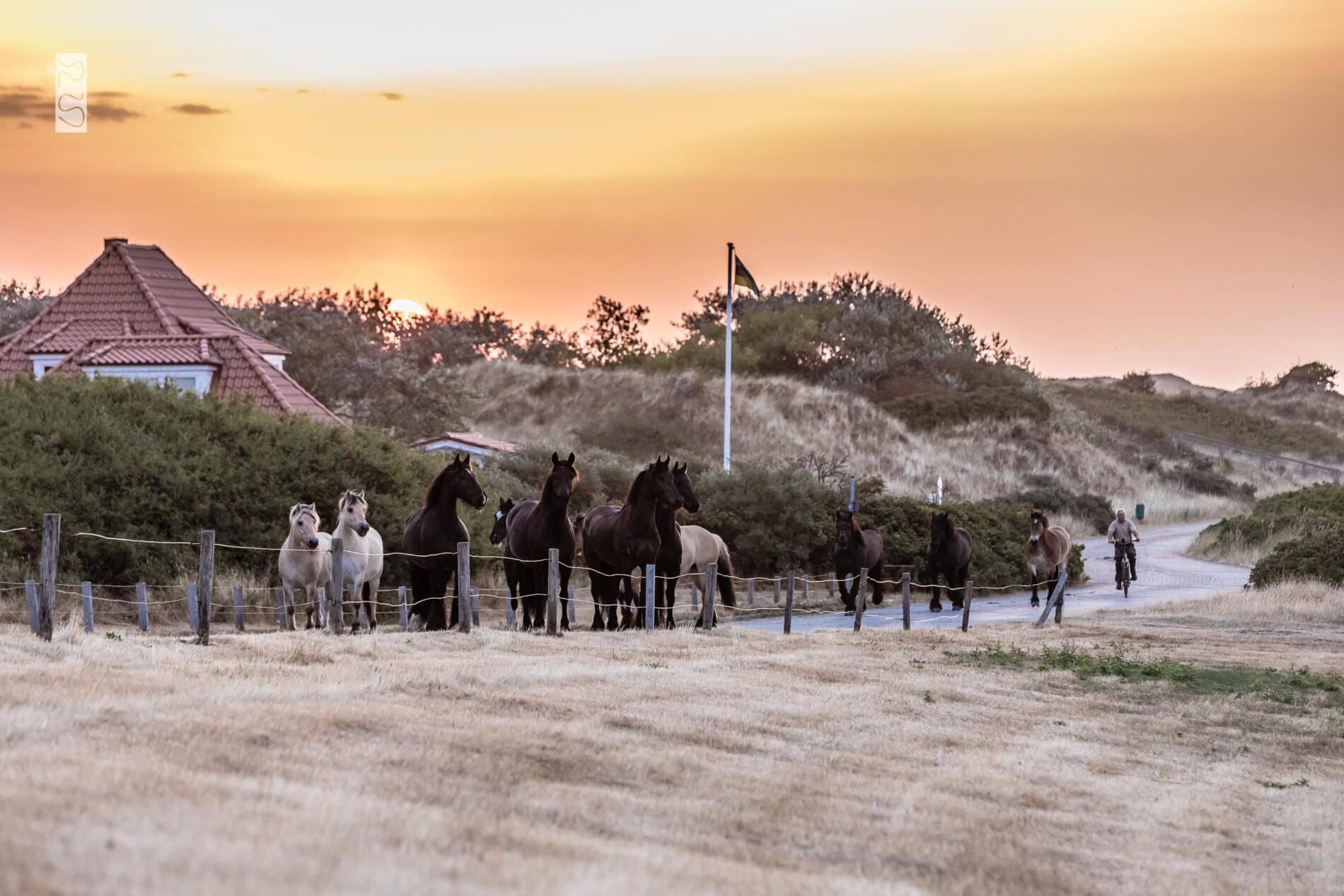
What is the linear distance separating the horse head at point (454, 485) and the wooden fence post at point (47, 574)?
7064 millimetres

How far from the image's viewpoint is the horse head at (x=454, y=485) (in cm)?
2317

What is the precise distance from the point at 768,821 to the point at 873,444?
6091 cm

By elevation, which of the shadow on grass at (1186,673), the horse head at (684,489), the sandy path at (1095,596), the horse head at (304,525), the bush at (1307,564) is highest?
the horse head at (684,489)

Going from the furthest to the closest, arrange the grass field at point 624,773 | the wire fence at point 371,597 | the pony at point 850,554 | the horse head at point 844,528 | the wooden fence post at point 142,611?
the horse head at point 844,528, the pony at point 850,554, the wooden fence post at point 142,611, the wire fence at point 371,597, the grass field at point 624,773

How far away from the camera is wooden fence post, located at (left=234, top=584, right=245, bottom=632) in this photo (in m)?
22.6

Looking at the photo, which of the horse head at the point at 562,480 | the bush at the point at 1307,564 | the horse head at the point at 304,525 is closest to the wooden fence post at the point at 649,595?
the horse head at the point at 562,480

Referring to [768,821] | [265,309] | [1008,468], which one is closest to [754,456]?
[1008,468]

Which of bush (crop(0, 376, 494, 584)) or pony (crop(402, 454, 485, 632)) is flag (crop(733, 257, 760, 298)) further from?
pony (crop(402, 454, 485, 632))

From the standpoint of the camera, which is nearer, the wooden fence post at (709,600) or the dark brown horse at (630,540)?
the dark brown horse at (630,540)

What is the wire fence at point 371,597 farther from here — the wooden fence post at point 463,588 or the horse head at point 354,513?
the horse head at point 354,513

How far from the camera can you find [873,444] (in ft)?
234

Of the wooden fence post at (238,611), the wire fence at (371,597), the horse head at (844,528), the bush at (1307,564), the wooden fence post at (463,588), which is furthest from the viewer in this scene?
the bush at (1307,564)

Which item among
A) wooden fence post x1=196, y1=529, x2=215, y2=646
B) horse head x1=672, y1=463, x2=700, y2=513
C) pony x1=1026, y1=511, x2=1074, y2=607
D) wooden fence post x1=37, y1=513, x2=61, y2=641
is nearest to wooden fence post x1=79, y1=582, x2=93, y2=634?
wooden fence post x1=196, y1=529, x2=215, y2=646

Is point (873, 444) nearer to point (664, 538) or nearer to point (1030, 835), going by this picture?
point (664, 538)
